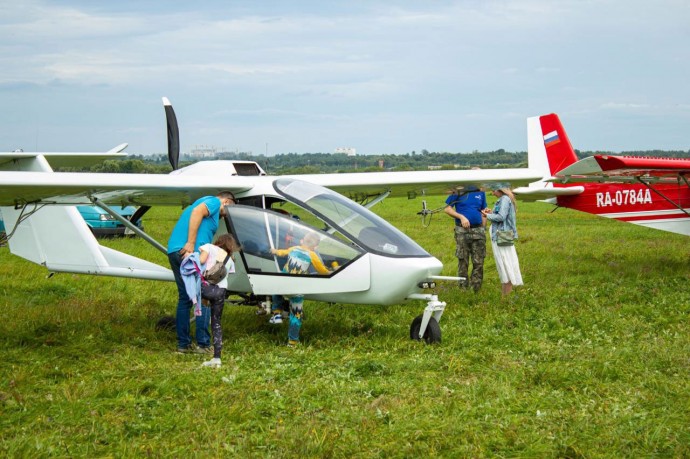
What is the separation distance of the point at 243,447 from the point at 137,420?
3.22ft

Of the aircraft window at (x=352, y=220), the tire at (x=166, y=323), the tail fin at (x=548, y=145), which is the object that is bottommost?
the tire at (x=166, y=323)

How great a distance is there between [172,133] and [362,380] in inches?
240

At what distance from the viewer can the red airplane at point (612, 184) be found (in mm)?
12797

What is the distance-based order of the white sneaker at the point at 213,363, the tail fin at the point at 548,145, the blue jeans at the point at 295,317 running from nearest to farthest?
the white sneaker at the point at 213,363, the blue jeans at the point at 295,317, the tail fin at the point at 548,145

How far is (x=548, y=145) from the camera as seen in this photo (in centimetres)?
1869

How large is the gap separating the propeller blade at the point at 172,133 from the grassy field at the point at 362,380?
2088mm

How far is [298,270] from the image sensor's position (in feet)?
26.6

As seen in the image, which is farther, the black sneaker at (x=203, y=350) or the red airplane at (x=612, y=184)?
Answer: the red airplane at (x=612, y=184)

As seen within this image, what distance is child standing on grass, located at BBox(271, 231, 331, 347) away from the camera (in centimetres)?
808

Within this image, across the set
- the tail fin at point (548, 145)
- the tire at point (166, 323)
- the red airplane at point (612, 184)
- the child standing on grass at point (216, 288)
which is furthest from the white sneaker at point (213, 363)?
the tail fin at point (548, 145)

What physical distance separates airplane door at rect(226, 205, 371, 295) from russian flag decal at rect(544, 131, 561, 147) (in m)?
11.9

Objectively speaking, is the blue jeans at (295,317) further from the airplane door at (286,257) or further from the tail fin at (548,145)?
the tail fin at (548,145)

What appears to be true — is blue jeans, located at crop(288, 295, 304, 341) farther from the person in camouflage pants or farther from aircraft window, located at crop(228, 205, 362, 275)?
the person in camouflage pants

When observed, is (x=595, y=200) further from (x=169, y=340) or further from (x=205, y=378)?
(x=205, y=378)
